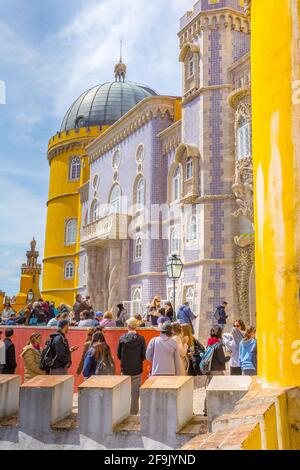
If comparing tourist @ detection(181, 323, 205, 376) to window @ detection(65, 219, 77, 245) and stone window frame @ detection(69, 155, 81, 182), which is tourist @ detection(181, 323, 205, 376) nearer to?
window @ detection(65, 219, 77, 245)

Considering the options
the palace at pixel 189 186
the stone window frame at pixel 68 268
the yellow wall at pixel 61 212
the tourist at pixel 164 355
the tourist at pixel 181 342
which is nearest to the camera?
the tourist at pixel 164 355

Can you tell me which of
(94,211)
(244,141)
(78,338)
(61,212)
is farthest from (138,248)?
(61,212)

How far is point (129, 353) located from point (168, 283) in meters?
14.7

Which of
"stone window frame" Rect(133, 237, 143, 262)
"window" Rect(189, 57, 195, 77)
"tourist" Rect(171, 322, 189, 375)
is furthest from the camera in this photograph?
"stone window frame" Rect(133, 237, 143, 262)

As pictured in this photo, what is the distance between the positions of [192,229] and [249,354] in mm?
12041

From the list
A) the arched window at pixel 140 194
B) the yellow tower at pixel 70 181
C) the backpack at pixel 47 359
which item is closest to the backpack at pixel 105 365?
the backpack at pixel 47 359

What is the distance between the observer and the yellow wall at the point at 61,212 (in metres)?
36.7

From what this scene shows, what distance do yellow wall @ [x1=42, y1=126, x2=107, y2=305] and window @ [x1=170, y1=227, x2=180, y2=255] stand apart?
1554cm

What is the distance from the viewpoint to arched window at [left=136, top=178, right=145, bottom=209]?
24.3 metres

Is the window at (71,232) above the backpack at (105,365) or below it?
above

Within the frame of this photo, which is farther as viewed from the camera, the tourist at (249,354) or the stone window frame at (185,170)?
the stone window frame at (185,170)

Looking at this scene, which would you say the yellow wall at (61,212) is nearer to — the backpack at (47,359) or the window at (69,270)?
the window at (69,270)

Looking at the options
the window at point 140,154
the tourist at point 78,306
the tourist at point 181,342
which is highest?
the window at point 140,154

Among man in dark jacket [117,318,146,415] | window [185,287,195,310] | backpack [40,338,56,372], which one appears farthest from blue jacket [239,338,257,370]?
window [185,287,195,310]
